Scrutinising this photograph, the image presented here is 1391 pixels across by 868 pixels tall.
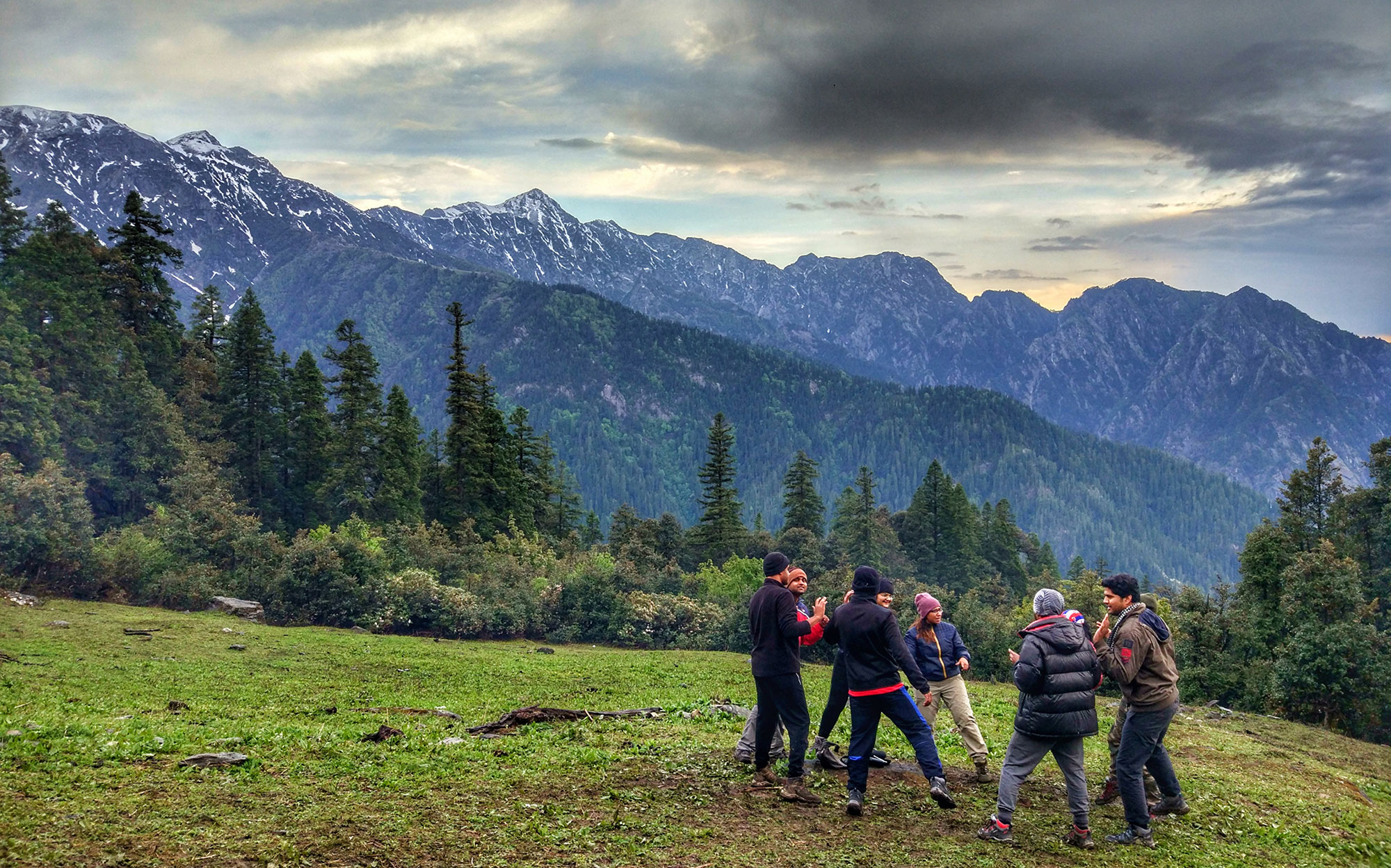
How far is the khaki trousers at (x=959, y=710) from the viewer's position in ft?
39.0

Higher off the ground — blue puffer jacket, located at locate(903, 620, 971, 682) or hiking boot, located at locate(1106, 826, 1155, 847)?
blue puffer jacket, located at locate(903, 620, 971, 682)

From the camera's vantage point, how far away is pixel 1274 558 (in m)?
36.4

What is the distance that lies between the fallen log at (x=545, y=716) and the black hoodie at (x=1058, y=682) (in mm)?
7966

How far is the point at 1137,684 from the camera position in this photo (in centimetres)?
983

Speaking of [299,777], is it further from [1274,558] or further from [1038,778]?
[1274,558]

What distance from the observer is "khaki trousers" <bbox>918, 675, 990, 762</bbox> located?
11.9m

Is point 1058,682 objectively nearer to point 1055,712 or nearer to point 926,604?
point 1055,712

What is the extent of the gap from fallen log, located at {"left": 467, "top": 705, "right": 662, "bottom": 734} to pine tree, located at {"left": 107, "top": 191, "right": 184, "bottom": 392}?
46.9m

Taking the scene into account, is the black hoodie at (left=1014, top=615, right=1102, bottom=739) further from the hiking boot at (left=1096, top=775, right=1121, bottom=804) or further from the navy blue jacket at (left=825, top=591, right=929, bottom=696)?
the hiking boot at (left=1096, top=775, right=1121, bottom=804)

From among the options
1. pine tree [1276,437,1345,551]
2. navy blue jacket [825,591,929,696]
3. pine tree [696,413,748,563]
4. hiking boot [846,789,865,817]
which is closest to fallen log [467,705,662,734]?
hiking boot [846,789,865,817]

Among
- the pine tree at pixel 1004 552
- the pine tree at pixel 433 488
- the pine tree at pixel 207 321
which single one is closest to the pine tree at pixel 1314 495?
the pine tree at pixel 1004 552

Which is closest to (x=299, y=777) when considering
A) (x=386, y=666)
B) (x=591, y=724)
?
(x=591, y=724)

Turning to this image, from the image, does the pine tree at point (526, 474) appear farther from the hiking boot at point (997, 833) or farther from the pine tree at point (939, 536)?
the hiking boot at point (997, 833)

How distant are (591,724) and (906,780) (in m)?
5.60
